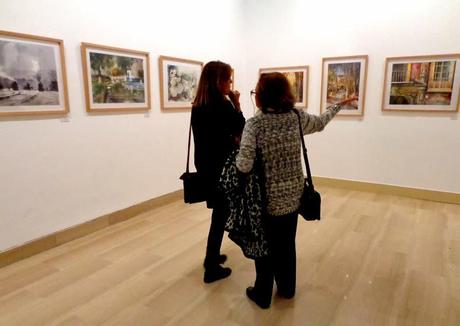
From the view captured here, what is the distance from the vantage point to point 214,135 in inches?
81.8

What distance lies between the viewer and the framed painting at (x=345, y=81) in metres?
4.47

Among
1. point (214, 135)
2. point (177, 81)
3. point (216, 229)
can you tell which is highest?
point (177, 81)

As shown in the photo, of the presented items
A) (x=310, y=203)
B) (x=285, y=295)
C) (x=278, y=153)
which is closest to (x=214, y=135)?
(x=278, y=153)

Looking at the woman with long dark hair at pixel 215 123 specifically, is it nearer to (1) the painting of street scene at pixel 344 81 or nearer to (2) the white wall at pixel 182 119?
(2) the white wall at pixel 182 119

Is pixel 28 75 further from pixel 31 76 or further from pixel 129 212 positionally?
pixel 129 212

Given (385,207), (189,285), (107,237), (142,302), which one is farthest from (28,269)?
(385,207)

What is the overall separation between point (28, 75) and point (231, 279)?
2422 millimetres

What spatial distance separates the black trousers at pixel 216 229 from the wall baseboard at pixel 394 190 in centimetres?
315

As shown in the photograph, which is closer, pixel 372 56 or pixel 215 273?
pixel 215 273

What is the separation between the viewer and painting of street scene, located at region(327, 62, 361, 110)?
4.51m

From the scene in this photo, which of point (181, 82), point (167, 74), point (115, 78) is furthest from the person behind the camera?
point (181, 82)

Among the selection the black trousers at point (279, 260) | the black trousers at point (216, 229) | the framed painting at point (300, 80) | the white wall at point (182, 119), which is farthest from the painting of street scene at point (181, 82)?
the black trousers at point (279, 260)

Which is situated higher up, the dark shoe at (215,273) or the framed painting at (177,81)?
the framed painting at (177,81)

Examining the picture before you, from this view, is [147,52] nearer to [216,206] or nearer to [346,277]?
[216,206]
